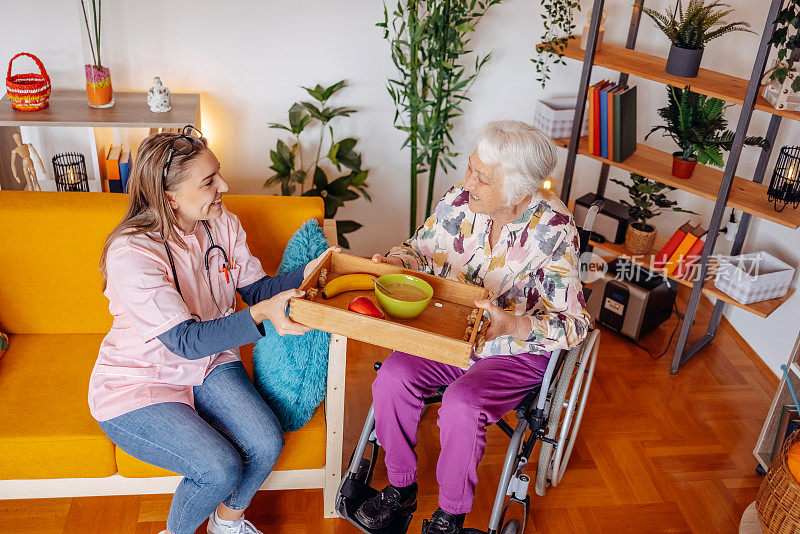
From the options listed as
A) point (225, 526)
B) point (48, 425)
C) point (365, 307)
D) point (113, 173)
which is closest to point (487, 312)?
point (365, 307)

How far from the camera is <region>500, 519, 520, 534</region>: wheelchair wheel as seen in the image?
220cm

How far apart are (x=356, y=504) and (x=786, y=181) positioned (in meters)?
1.93

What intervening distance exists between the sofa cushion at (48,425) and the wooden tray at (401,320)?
0.71 meters

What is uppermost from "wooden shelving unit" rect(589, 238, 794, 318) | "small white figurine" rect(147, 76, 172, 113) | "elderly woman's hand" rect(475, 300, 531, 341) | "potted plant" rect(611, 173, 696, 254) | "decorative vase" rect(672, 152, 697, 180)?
"small white figurine" rect(147, 76, 172, 113)

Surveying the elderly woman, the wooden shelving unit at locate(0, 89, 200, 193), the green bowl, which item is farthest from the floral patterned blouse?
the wooden shelving unit at locate(0, 89, 200, 193)

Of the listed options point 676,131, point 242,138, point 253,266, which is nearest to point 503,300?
point 253,266

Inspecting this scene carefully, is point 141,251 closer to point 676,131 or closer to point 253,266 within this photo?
point 253,266

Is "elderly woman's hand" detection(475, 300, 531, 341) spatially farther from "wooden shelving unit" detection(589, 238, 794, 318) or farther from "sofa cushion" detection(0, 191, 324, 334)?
"wooden shelving unit" detection(589, 238, 794, 318)

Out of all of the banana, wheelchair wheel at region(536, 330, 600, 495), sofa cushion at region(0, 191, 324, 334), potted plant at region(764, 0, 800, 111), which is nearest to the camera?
the banana

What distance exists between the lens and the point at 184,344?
1.83 meters

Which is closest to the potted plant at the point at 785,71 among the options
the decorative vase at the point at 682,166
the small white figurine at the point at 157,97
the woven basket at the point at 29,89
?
the decorative vase at the point at 682,166

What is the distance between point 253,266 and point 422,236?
0.51 m

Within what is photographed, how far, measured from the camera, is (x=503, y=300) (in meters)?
2.12

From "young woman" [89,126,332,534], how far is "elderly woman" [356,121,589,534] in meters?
0.36
